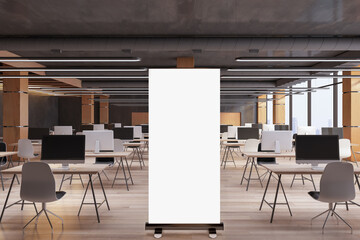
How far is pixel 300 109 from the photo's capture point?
16.4m

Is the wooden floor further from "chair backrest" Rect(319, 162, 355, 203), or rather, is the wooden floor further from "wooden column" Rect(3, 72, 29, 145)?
"wooden column" Rect(3, 72, 29, 145)

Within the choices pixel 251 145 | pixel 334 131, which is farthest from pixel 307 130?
pixel 251 145

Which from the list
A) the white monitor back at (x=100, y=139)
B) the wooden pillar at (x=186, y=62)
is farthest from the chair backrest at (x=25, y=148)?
the wooden pillar at (x=186, y=62)

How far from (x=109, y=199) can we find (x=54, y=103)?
18040mm

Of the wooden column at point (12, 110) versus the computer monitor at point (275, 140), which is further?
the wooden column at point (12, 110)

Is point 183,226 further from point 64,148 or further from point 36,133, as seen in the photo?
point 36,133

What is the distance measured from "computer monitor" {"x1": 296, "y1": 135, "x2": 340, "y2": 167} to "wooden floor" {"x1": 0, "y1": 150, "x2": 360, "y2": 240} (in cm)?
84

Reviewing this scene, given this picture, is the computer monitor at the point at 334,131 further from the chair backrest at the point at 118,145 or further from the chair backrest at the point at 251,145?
the chair backrest at the point at 118,145

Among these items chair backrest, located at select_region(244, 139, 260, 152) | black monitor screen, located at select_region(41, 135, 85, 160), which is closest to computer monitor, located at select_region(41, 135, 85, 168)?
black monitor screen, located at select_region(41, 135, 85, 160)

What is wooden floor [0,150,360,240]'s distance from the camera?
3750mm

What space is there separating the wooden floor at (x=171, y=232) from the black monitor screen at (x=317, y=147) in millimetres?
864

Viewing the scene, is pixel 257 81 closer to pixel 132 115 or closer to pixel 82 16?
pixel 132 115

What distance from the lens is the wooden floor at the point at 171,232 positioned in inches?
148

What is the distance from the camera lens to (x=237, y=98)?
2086cm
